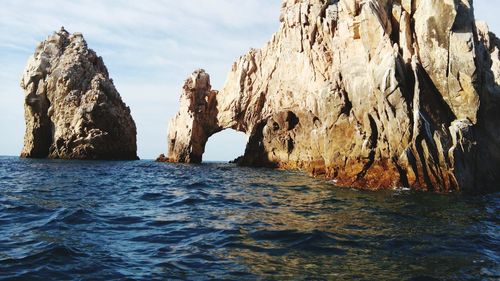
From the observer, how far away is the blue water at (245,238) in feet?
28.1

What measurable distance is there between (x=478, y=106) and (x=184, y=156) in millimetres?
43790

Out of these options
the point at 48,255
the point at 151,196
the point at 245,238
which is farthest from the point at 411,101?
the point at 48,255

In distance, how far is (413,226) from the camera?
13.2m

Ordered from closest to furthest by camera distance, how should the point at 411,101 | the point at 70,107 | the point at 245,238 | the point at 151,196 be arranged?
1. the point at 245,238
2. the point at 151,196
3. the point at 411,101
4. the point at 70,107

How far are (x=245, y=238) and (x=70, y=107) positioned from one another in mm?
62678

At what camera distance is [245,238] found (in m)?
11.4

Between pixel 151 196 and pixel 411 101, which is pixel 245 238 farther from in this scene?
pixel 411 101

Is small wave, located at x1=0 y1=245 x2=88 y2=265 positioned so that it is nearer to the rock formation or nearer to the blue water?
the blue water

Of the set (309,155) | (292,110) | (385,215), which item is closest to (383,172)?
(385,215)

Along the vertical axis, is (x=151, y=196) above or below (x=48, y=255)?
above

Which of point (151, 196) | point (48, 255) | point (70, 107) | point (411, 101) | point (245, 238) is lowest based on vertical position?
point (48, 255)

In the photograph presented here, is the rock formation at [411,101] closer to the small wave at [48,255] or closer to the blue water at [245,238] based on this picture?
the blue water at [245,238]

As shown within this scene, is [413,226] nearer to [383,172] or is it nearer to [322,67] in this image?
A: [383,172]

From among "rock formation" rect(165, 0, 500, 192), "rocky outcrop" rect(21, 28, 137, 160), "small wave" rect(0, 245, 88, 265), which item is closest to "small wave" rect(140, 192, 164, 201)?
"small wave" rect(0, 245, 88, 265)
